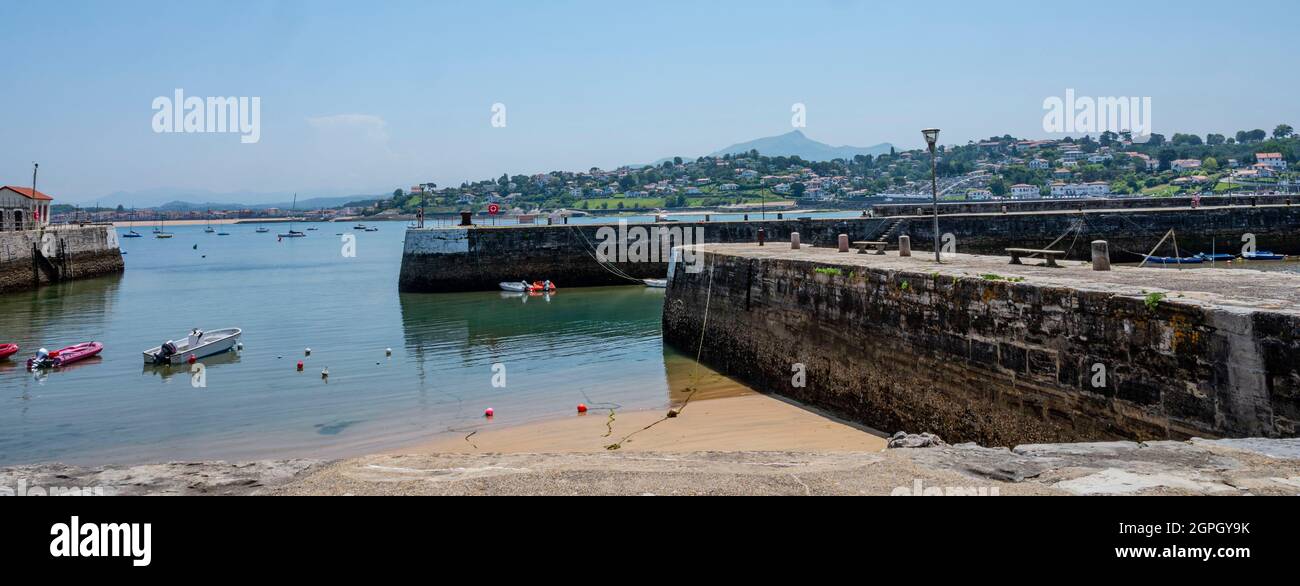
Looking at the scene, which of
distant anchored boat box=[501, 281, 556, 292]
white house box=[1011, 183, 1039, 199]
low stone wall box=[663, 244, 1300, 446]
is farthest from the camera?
white house box=[1011, 183, 1039, 199]

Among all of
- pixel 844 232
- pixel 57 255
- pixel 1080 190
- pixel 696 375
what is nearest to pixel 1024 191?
pixel 1080 190

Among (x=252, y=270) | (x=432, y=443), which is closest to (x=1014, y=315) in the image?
(x=432, y=443)

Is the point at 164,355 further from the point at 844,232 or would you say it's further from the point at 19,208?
the point at 19,208

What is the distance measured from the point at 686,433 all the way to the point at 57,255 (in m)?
48.4

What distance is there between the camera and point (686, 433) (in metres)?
15.4

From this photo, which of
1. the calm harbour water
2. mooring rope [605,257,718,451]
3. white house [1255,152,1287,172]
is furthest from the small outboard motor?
white house [1255,152,1287,172]

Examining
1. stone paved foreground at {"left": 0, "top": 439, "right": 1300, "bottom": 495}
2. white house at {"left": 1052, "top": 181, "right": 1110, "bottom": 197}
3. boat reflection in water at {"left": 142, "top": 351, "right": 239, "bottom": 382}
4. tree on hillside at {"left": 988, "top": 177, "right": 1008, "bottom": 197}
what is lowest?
boat reflection in water at {"left": 142, "top": 351, "right": 239, "bottom": 382}

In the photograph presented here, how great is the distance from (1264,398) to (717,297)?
1422 centimetres

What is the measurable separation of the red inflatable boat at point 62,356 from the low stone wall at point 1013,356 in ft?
61.7

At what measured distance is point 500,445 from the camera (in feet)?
49.1

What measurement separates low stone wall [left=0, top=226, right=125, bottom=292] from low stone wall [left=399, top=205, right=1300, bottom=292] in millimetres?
20181

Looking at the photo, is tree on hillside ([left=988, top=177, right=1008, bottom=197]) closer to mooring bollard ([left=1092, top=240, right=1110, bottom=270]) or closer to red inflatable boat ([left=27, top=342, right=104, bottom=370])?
mooring bollard ([left=1092, top=240, right=1110, bottom=270])

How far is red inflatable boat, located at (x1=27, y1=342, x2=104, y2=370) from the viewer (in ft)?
75.6
